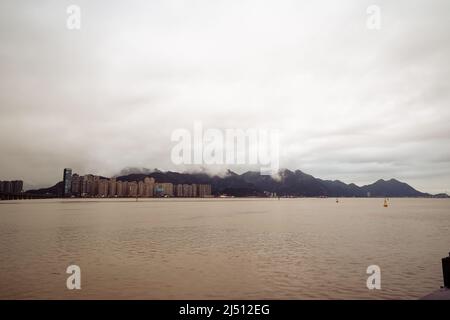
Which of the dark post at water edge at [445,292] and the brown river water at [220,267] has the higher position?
the dark post at water edge at [445,292]

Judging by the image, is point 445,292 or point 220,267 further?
point 220,267

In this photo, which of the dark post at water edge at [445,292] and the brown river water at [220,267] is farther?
the brown river water at [220,267]

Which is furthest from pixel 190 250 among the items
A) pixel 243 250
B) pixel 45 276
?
pixel 45 276

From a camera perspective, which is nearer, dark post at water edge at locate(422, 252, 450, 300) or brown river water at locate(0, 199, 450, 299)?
dark post at water edge at locate(422, 252, 450, 300)

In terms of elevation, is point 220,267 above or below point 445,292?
below

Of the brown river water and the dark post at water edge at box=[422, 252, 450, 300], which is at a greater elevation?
the dark post at water edge at box=[422, 252, 450, 300]
